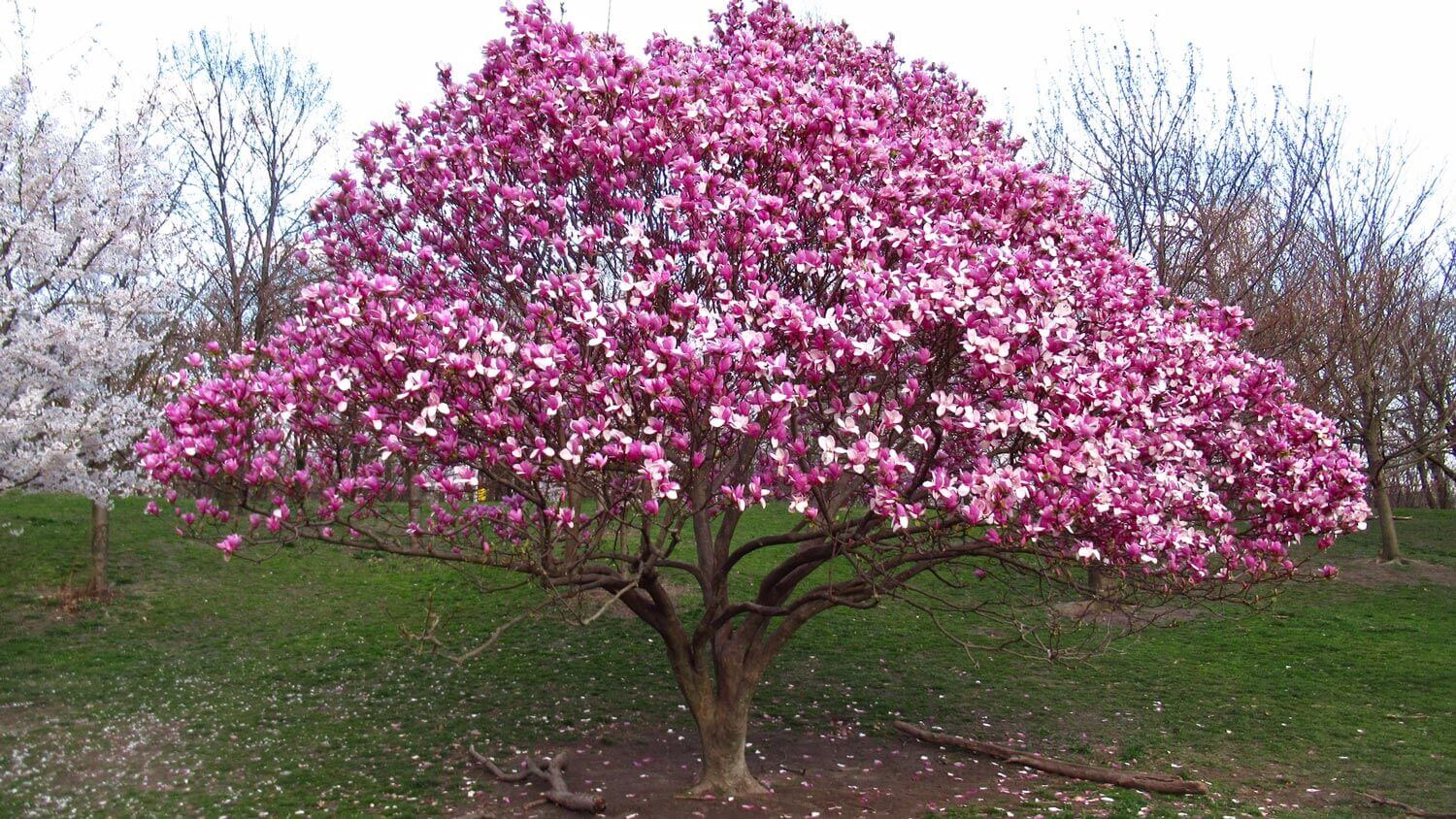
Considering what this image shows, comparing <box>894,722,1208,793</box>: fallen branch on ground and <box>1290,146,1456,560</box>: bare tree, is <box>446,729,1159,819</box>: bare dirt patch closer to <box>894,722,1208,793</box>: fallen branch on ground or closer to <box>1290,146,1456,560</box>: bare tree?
<box>894,722,1208,793</box>: fallen branch on ground

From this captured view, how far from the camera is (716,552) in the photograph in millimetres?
9547

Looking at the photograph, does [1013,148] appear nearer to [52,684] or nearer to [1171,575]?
[1171,575]

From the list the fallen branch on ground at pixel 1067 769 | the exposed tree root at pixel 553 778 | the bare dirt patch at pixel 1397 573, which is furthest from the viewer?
the bare dirt patch at pixel 1397 573

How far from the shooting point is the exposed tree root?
8742 millimetres

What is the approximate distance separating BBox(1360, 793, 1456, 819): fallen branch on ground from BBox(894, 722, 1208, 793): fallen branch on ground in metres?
1.53

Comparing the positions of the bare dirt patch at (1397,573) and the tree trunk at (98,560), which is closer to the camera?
the tree trunk at (98,560)

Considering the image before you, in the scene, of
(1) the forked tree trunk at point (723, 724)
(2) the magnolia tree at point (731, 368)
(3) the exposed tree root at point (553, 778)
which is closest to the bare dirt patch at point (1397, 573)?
(2) the magnolia tree at point (731, 368)

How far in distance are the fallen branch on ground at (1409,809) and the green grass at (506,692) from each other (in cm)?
17

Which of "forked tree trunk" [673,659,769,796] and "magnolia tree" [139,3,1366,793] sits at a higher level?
"magnolia tree" [139,3,1366,793]

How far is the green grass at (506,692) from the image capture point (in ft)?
32.8

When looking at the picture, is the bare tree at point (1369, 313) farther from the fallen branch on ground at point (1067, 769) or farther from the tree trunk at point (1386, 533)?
the fallen branch on ground at point (1067, 769)

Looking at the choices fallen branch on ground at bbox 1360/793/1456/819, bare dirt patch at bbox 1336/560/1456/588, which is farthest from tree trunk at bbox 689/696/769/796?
bare dirt patch at bbox 1336/560/1456/588

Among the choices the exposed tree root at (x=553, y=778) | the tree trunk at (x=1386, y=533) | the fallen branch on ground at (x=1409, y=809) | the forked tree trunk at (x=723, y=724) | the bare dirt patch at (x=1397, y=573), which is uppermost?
the tree trunk at (x=1386, y=533)

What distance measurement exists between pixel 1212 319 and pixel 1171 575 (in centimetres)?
282
